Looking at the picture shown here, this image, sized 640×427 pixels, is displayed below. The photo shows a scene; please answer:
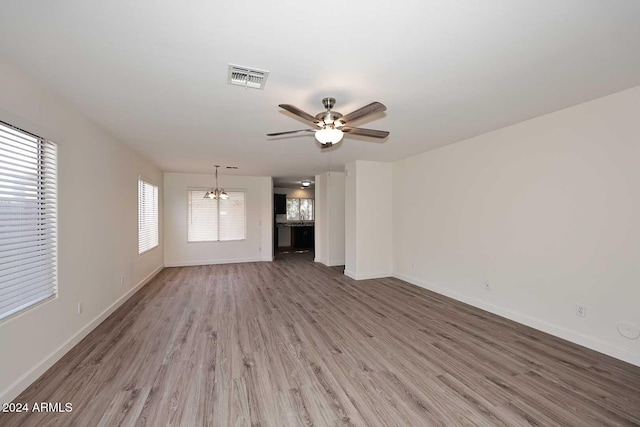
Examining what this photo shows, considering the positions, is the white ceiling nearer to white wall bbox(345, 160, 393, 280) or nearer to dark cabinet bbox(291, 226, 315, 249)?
white wall bbox(345, 160, 393, 280)

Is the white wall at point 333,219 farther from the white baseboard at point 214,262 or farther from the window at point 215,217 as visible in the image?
the window at point 215,217

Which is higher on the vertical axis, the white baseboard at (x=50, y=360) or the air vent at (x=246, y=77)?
the air vent at (x=246, y=77)

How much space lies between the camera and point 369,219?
5508 mm

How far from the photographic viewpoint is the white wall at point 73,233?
6.42 feet

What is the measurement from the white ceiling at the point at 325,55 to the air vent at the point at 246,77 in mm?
65

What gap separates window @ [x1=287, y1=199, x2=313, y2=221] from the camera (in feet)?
35.7

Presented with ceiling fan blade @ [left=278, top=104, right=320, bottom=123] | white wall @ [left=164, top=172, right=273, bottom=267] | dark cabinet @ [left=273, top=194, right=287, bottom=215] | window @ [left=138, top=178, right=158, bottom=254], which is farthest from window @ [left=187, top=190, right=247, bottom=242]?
ceiling fan blade @ [left=278, top=104, right=320, bottom=123]

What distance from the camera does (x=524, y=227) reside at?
3.21m

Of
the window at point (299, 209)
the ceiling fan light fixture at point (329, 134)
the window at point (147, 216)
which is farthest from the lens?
the window at point (299, 209)

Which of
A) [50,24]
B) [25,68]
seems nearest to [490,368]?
[50,24]

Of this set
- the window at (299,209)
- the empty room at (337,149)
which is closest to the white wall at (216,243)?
the empty room at (337,149)

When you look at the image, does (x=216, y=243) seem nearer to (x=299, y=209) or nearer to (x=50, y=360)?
(x=299, y=209)

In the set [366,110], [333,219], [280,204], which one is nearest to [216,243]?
[333,219]

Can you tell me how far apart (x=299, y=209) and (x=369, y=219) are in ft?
19.1
